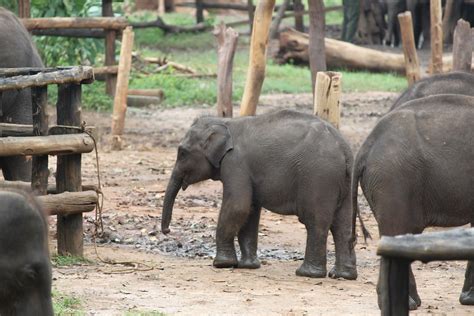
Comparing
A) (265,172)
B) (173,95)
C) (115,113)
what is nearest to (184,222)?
(265,172)

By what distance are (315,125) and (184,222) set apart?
237 centimetres

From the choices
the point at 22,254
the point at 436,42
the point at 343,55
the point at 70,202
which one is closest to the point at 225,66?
the point at 436,42

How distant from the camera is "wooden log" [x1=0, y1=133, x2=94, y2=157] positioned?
29.2ft

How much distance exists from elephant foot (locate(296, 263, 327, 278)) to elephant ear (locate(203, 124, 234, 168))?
1065 mm

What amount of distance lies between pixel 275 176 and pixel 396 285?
189 inches

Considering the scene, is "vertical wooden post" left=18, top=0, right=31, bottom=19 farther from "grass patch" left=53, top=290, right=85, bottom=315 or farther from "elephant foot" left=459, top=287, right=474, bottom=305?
"elephant foot" left=459, top=287, right=474, bottom=305

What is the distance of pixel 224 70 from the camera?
1423 cm

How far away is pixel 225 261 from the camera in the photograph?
31.9 ft

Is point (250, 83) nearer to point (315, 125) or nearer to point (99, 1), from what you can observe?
point (315, 125)

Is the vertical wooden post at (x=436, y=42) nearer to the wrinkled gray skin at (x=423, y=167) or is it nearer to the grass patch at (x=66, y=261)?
the grass patch at (x=66, y=261)

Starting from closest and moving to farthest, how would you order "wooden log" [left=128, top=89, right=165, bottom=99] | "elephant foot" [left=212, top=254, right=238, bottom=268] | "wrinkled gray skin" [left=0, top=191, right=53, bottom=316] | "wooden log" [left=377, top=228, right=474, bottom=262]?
"wooden log" [left=377, top=228, right=474, bottom=262] < "wrinkled gray skin" [left=0, top=191, right=53, bottom=316] < "elephant foot" [left=212, top=254, right=238, bottom=268] < "wooden log" [left=128, top=89, right=165, bottom=99]

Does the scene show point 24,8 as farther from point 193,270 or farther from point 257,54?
point 193,270

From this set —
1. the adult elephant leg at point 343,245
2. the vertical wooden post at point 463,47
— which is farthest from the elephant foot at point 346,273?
the vertical wooden post at point 463,47

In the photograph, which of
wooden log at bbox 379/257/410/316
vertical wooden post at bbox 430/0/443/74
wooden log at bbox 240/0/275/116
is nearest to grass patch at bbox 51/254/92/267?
wooden log at bbox 240/0/275/116
